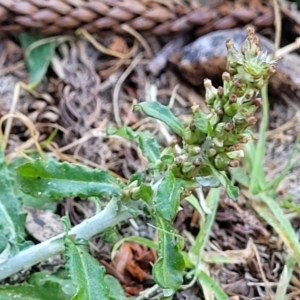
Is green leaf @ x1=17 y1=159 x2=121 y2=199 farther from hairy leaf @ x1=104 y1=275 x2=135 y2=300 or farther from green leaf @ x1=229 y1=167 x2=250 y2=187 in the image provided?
green leaf @ x1=229 y1=167 x2=250 y2=187

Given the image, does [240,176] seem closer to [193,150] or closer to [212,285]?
[212,285]

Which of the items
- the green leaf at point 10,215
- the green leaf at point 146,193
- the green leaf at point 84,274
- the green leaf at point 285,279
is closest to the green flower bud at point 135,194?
the green leaf at point 146,193

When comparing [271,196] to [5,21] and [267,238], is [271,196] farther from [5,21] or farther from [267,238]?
[5,21]

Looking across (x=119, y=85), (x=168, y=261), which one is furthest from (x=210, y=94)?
(x=119, y=85)

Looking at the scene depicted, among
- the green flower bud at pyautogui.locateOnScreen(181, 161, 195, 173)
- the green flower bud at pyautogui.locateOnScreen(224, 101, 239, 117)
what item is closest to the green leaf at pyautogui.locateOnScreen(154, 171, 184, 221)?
the green flower bud at pyautogui.locateOnScreen(181, 161, 195, 173)

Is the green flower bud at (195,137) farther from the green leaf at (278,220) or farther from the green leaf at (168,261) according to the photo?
the green leaf at (278,220)

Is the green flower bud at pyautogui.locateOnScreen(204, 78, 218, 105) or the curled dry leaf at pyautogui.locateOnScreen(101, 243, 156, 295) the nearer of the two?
the green flower bud at pyautogui.locateOnScreen(204, 78, 218, 105)
